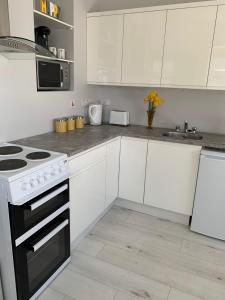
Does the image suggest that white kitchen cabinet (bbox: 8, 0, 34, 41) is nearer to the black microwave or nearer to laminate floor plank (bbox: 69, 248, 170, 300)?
the black microwave

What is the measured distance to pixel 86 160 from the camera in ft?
6.22

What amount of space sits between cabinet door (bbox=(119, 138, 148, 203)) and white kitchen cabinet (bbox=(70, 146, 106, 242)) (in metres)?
0.34

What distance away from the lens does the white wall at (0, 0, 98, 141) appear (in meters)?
1.79

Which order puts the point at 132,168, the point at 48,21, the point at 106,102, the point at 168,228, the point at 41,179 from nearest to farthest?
the point at 41,179
the point at 48,21
the point at 168,228
the point at 132,168
the point at 106,102

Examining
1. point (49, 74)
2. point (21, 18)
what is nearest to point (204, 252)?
point (49, 74)

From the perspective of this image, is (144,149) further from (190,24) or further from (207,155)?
(190,24)

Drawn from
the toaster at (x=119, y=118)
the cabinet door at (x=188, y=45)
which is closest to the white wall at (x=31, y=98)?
the toaster at (x=119, y=118)

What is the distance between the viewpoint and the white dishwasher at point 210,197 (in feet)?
6.66

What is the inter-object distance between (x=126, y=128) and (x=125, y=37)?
973mm

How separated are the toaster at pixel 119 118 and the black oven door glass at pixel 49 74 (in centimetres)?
80

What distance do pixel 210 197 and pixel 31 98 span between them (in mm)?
1840

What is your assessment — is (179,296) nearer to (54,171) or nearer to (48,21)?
(54,171)

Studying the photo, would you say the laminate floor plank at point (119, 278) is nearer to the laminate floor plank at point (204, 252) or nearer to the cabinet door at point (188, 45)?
the laminate floor plank at point (204, 252)

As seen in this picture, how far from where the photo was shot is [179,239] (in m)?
2.19
